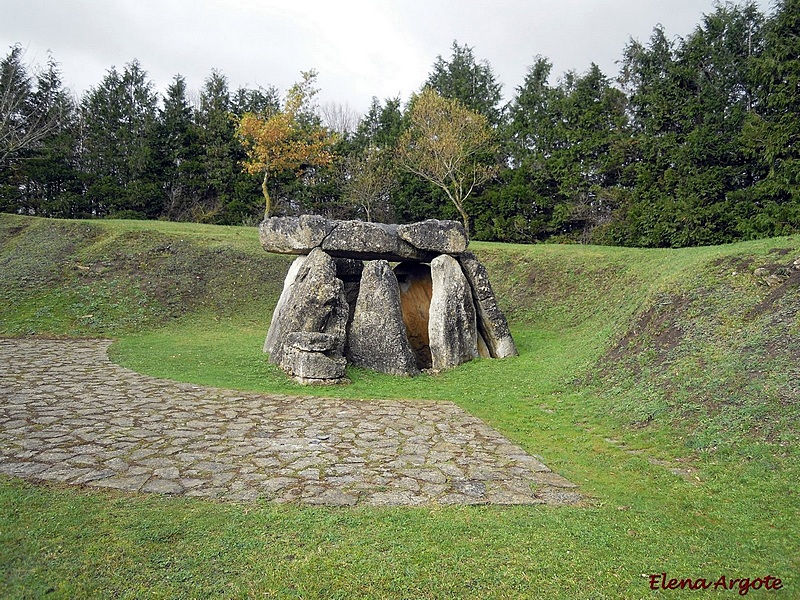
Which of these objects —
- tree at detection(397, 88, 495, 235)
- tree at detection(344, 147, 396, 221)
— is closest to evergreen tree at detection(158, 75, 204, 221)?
tree at detection(344, 147, 396, 221)

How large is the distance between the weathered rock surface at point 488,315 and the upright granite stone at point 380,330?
1.87 meters

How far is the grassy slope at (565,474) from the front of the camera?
3545mm

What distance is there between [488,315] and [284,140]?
1937 cm

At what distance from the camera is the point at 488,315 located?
12.1m

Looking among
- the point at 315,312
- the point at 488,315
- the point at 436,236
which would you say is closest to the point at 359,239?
the point at 436,236

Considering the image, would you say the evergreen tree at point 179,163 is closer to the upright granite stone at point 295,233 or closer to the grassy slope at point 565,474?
the grassy slope at point 565,474

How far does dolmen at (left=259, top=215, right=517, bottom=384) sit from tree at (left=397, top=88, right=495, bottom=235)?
48.0 ft

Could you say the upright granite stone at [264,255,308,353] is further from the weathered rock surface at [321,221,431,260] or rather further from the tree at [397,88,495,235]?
the tree at [397,88,495,235]

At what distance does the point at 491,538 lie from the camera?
4.06m

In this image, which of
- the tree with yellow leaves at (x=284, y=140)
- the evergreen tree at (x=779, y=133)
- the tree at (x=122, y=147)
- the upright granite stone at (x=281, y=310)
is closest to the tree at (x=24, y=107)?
the tree at (x=122, y=147)

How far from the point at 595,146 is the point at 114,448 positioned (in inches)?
899

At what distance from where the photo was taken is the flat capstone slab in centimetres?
502

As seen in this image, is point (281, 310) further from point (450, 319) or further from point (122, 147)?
point (122, 147)

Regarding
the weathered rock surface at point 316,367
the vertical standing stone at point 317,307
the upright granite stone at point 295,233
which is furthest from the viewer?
the upright granite stone at point 295,233
